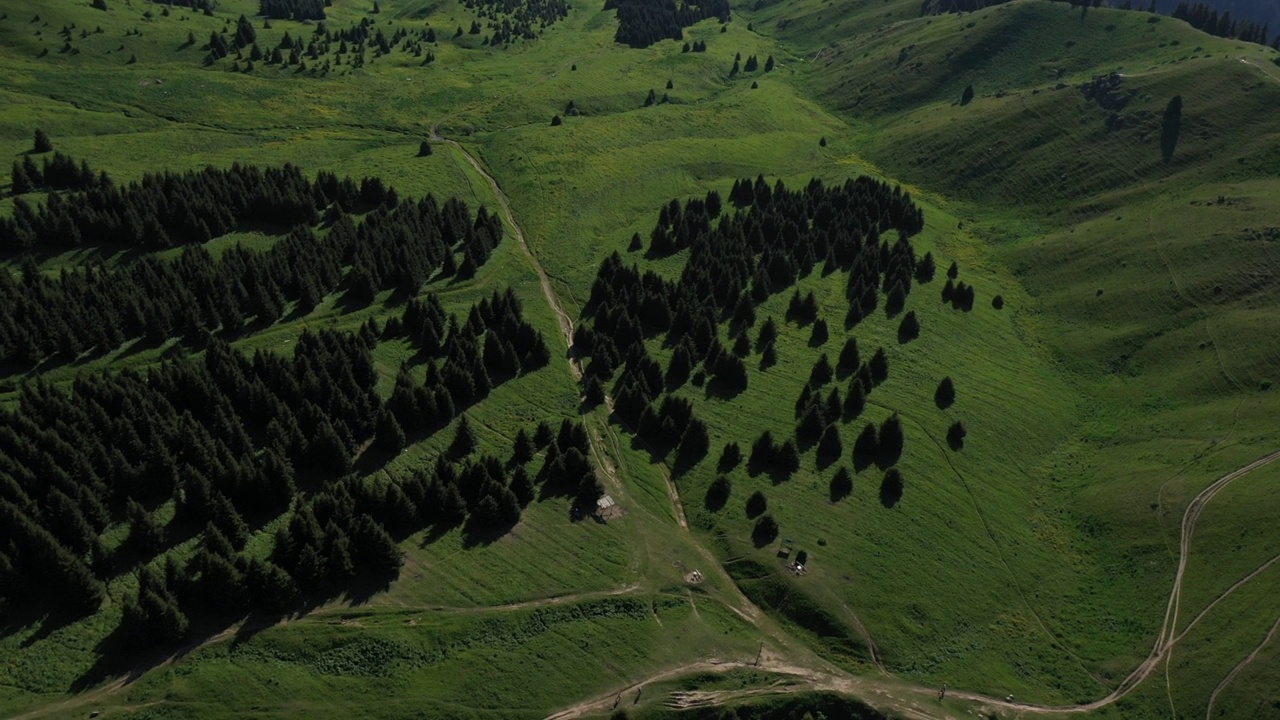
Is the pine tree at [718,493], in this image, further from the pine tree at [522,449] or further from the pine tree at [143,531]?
the pine tree at [143,531]

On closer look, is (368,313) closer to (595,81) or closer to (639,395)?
(639,395)

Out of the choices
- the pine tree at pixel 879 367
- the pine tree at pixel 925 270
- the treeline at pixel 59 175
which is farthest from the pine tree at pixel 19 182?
the pine tree at pixel 925 270

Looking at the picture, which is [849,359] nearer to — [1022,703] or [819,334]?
[819,334]

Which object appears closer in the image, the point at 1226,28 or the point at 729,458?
the point at 729,458

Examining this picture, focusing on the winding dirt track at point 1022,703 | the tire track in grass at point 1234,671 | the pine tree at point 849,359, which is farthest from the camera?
the pine tree at point 849,359

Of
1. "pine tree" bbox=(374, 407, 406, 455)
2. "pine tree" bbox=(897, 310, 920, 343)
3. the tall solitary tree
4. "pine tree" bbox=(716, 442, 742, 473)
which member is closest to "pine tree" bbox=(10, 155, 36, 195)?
"pine tree" bbox=(374, 407, 406, 455)

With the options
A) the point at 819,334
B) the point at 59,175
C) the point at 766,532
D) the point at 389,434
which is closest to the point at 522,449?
the point at 389,434
